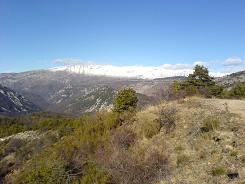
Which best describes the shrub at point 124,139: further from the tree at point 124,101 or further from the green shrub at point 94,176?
the tree at point 124,101

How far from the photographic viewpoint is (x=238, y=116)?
85.4 ft

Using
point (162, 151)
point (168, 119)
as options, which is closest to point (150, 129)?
point (168, 119)

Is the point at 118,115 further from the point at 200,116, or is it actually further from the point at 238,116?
the point at 238,116

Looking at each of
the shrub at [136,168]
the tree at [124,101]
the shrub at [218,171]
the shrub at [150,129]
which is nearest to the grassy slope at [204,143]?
the shrub at [218,171]

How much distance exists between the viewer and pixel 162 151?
2322 centimetres

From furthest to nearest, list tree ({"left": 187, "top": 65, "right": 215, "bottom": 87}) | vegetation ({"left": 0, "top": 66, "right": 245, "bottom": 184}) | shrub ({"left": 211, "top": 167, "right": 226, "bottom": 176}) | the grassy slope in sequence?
tree ({"left": 187, "top": 65, "right": 215, "bottom": 87}), vegetation ({"left": 0, "top": 66, "right": 245, "bottom": 184}), the grassy slope, shrub ({"left": 211, "top": 167, "right": 226, "bottom": 176})

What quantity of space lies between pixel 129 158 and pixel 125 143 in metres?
4.31

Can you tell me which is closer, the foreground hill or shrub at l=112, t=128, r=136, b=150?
the foreground hill

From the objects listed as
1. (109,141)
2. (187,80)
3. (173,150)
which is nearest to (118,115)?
(109,141)

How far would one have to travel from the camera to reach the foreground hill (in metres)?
19.7

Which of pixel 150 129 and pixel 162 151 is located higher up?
pixel 150 129

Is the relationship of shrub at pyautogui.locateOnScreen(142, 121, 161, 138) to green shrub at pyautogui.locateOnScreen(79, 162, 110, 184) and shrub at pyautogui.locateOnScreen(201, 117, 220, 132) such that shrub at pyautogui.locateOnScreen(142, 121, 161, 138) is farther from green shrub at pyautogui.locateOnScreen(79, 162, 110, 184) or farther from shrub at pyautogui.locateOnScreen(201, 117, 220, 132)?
green shrub at pyautogui.locateOnScreen(79, 162, 110, 184)

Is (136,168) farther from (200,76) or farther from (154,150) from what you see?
(200,76)

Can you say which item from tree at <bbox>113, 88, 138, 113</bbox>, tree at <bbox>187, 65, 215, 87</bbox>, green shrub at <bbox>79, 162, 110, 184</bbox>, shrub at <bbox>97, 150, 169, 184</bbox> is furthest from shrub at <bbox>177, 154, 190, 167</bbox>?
tree at <bbox>187, 65, 215, 87</bbox>
